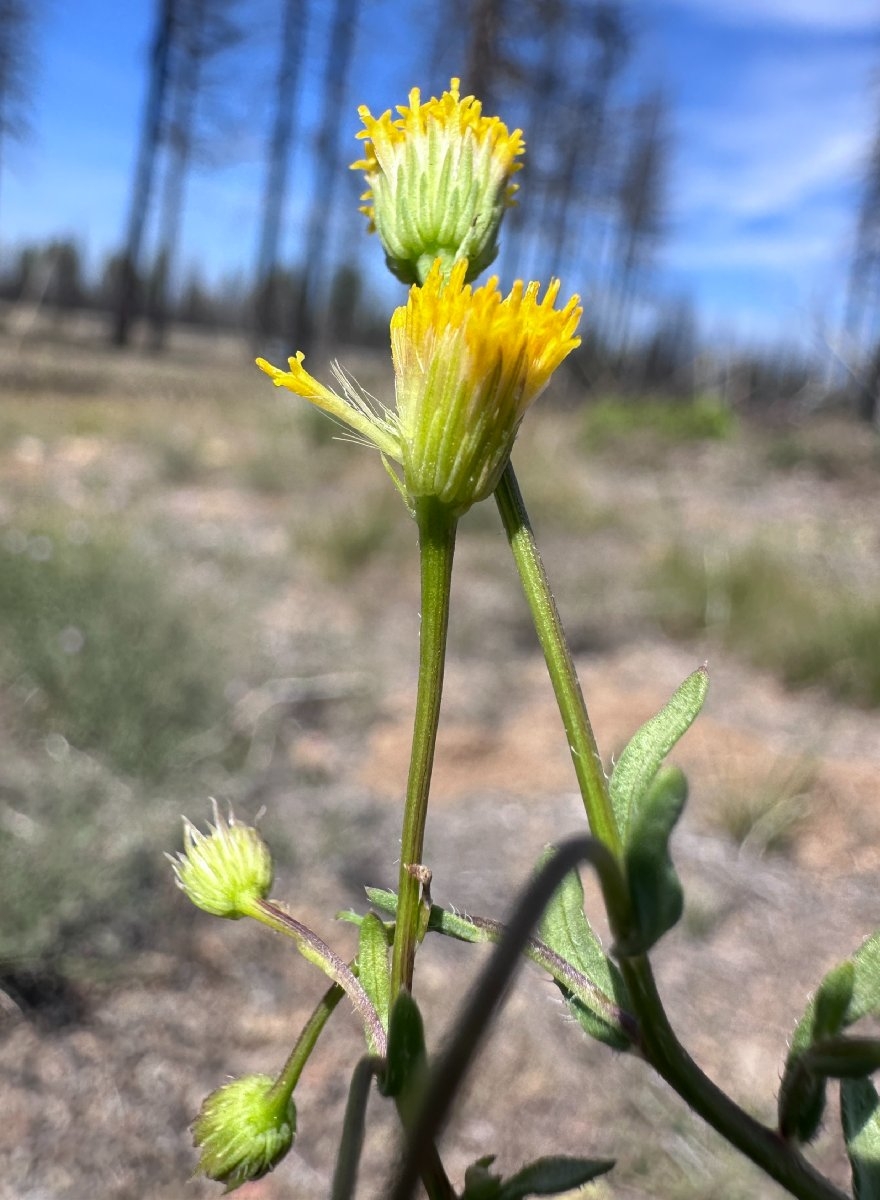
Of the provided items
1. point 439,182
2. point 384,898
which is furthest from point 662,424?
point 384,898

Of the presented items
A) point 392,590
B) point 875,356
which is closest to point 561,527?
point 392,590

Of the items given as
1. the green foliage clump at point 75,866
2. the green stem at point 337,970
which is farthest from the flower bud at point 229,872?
the green foliage clump at point 75,866

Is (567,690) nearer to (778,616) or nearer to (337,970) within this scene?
(337,970)

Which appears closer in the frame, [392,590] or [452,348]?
[452,348]

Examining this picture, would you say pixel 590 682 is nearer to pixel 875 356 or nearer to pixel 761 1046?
pixel 761 1046

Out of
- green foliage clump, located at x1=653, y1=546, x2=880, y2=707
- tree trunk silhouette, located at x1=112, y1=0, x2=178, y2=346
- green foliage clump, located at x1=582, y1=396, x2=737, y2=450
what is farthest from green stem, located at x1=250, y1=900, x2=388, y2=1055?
tree trunk silhouette, located at x1=112, y1=0, x2=178, y2=346

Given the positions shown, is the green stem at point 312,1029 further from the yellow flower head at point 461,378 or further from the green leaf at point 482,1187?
the yellow flower head at point 461,378

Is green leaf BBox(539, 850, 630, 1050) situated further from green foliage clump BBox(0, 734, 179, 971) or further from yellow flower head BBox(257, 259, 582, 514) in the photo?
green foliage clump BBox(0, 734, 179, 971)
